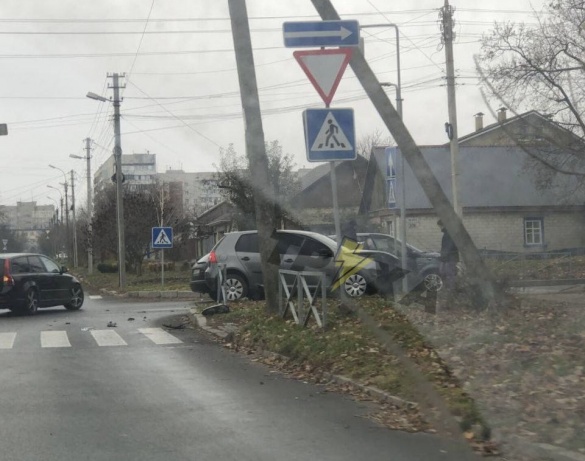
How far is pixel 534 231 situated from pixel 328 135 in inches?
1261

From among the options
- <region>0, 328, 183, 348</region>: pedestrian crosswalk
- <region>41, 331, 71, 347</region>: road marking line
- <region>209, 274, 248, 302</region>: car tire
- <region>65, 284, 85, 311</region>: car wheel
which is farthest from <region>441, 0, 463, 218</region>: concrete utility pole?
<region>41, 331, 71, 347</region>: road marking line

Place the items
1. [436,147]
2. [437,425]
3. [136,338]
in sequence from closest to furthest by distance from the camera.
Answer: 1. [437,425]
2. [136,338]
3. [436,147]

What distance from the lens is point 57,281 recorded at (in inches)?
Result: 747

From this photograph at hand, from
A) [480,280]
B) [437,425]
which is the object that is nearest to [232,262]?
[480,280]

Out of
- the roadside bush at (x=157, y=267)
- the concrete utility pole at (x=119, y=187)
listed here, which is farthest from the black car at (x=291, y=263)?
the roadside bush at (x=157, y=267)

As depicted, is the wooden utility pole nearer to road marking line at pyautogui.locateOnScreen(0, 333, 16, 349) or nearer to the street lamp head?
road marking line at pyautogui.locateOnScreen(0, 333, 16, 349)

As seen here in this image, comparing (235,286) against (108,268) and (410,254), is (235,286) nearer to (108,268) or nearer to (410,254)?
(410,254)

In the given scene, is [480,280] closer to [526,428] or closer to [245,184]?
[526,428]

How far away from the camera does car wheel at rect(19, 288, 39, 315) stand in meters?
17.8

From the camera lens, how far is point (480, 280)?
34.4 feet

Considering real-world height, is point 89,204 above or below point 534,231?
above

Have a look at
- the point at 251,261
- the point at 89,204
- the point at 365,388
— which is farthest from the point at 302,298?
the point at 89,204

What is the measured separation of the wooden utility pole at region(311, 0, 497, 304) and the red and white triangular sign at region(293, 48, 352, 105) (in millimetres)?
1596

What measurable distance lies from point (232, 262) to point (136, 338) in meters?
4.60
